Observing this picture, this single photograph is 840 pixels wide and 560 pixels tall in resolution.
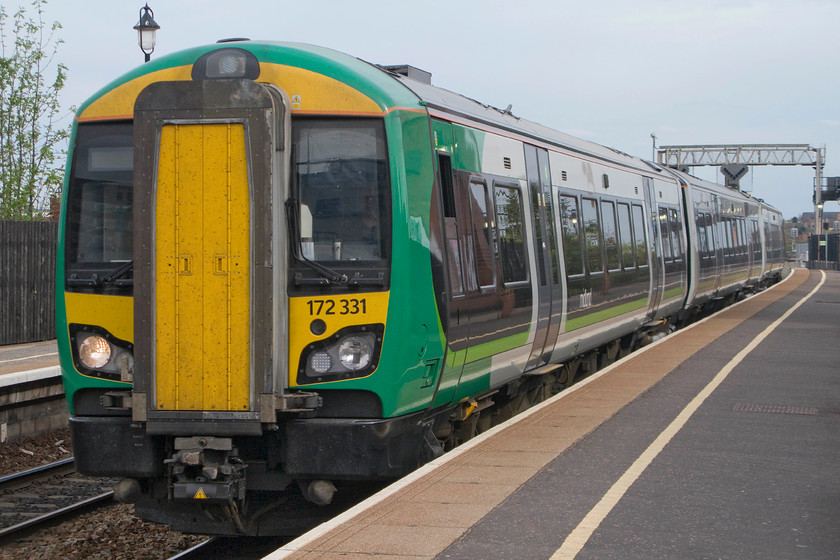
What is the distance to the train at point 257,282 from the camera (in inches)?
248

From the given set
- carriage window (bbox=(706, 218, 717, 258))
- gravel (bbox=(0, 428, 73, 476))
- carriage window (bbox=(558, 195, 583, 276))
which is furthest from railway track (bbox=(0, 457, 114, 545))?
carriage window (bbox=(706, 218, 717, 258))

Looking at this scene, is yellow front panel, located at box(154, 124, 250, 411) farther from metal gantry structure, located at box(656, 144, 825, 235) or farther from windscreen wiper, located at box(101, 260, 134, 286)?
metal gantry structure, located at box(656, 144, 825, 235)

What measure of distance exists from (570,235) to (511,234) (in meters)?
2.26

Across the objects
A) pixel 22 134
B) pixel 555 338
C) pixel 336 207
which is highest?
pixel 22 134

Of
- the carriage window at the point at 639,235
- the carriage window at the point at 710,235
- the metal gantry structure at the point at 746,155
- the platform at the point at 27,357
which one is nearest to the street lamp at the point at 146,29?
the platform at the point at 27,357

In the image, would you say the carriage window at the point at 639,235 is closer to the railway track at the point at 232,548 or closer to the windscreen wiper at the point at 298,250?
the railway track at the point at 232,548

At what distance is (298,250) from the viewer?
256 inches

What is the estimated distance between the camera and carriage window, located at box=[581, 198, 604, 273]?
1205 centimetres

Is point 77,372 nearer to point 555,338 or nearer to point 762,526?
point 762,526

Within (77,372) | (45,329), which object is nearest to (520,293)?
(77,372)

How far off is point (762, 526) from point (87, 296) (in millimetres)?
4449

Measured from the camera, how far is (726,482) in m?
7.03

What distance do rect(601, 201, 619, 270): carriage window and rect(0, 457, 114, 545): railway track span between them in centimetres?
653

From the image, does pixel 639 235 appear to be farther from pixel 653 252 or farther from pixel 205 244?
pixel 205 244
